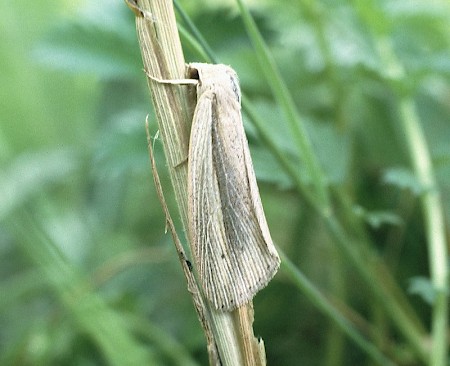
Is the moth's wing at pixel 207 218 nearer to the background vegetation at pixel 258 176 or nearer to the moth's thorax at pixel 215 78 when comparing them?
the moth's thorax at pixel 215 78

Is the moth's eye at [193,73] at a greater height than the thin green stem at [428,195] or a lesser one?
greater

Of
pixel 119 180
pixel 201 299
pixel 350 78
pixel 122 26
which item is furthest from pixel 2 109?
pixel 201 299

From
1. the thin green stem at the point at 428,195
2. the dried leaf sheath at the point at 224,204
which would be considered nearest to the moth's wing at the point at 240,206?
the dried leaf sheath at the point at 224,204

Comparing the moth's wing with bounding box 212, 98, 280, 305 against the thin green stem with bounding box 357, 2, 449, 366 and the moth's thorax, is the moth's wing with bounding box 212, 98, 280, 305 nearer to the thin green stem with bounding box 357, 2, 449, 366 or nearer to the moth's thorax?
the moth's thorax

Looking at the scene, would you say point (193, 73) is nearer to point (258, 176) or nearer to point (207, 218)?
point (207, 218)

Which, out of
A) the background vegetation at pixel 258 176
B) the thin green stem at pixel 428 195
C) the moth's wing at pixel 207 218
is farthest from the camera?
the background vegetation at pixel 258 176

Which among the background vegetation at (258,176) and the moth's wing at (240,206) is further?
the background vegetation at (258,176)

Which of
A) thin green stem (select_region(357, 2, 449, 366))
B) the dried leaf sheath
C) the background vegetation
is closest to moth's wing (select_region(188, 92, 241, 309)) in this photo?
the dried leaf sheath
